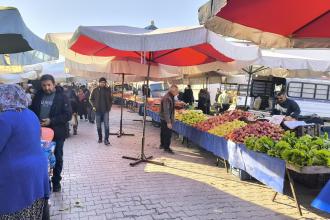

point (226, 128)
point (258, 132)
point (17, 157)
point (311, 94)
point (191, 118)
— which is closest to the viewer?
point (17, 157)

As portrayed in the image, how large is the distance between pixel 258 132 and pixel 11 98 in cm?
458

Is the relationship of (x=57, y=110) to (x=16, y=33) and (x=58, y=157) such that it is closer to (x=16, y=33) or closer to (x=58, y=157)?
(x=58, y=157)

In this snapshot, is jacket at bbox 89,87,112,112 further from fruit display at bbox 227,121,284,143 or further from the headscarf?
the headscarf

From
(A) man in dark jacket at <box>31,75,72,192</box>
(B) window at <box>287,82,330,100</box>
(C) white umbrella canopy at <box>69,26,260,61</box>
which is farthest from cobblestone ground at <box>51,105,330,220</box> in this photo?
(B) window at <box>287,82,330,100</box>

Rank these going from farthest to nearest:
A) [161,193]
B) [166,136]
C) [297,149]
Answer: [166,136] → [161,193] → [297,149]

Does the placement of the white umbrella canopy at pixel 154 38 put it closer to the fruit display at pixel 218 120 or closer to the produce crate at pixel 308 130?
Result: the produce crate at pixel 308 130

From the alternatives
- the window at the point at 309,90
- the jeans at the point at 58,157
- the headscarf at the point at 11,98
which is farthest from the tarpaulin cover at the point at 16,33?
the window at the point at 309,90

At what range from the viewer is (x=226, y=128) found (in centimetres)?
731

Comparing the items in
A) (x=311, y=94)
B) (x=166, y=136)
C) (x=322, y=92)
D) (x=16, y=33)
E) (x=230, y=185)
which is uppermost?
(x=16, y=33)

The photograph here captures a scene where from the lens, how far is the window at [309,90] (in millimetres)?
18422

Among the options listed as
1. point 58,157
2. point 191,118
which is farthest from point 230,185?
point 191,118

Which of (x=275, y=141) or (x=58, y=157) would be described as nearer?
(x=58, y=157)

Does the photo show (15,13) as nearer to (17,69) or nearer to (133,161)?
(17,69)

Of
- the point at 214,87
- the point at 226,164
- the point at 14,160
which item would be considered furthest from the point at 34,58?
the point at 214,87
